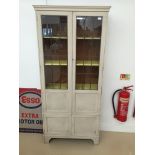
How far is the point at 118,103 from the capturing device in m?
2.81

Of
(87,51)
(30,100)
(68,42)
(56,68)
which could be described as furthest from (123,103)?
(30,100)

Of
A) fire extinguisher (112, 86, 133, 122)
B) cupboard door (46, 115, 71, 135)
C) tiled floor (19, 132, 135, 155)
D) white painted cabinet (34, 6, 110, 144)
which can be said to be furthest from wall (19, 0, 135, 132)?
cupboard door (46, 115, 71, 135)

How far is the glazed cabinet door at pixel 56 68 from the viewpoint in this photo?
7.20 feet

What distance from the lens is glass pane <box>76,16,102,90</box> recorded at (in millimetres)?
2230

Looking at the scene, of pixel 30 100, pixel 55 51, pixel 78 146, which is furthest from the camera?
pixel 30 100

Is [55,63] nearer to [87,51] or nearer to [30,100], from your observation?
[87,51]

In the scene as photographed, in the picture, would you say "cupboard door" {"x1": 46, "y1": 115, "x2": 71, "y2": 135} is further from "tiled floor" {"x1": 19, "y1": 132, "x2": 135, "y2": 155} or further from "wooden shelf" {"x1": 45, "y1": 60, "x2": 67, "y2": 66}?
"wooden shelf" {"x1": 45, "y1": 60, "x2": 67, "y2": 66}

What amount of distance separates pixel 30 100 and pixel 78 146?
3.64ft

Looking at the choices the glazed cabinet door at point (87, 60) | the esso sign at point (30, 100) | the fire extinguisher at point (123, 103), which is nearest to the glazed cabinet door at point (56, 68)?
the glazed cabinet door at point (87, 60)

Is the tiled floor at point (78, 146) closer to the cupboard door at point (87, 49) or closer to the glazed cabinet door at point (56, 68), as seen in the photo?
the glazed cabinet door at point (56, 68)

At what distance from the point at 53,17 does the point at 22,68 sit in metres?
1.06

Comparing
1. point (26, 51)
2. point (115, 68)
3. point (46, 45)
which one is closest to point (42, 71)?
point (46, 45)

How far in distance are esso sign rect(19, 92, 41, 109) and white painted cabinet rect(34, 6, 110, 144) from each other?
40cm

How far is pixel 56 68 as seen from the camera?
250 centimetres
